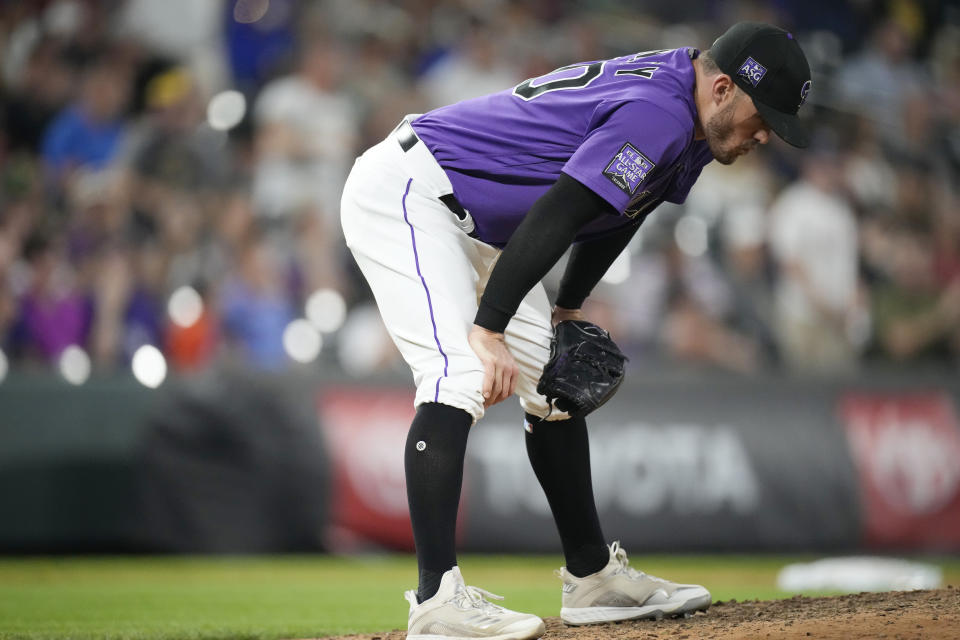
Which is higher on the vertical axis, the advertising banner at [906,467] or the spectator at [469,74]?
the spectator at [469,74]

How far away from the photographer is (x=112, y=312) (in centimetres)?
816

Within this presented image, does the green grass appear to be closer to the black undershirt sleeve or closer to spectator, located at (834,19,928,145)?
the black undershirt sleeve

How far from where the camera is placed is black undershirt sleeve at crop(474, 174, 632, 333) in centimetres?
322

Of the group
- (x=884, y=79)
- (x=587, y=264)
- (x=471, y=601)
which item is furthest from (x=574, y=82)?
(x=884, y=79)

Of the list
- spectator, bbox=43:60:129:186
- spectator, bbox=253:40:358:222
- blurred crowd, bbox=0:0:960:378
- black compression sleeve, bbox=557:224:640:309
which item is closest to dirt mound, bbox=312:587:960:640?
black compression sleeve, bbox=557:224:640:309

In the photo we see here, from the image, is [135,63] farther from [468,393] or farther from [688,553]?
[468,393]

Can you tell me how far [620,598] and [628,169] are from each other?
154cm

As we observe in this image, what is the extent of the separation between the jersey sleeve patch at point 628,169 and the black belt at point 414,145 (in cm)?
59

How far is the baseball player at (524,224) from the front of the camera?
10.7ft

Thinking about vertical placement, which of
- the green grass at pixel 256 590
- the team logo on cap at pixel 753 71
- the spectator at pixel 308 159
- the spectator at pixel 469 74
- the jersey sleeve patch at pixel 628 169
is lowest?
the green grass at pixel 256 590

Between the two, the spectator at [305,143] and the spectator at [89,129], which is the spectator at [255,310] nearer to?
the spectator at [305,143]

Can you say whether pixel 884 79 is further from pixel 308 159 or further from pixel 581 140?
pixel 581 140

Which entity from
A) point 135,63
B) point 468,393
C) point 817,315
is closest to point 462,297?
point 468,393

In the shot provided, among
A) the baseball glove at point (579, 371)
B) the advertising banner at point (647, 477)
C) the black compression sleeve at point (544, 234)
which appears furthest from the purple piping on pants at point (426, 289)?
the advertising banner at point (647, 477)
